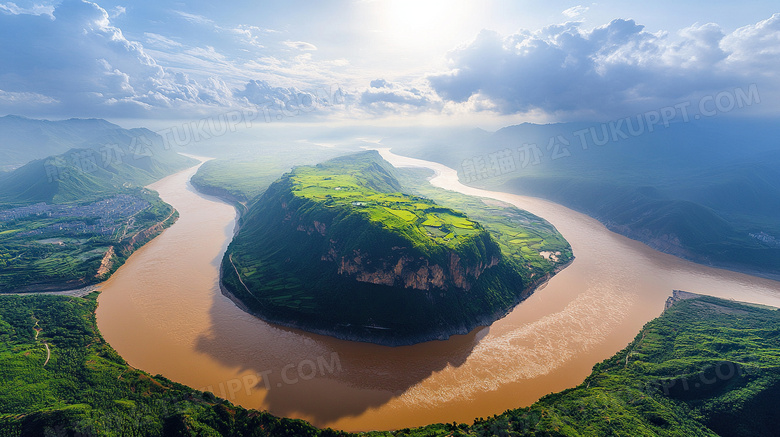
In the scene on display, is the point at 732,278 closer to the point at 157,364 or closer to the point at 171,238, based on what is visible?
the point at 157,364

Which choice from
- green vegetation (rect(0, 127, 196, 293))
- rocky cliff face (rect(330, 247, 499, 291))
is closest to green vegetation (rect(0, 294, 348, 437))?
green vegetation (rect(0, 127, 196, 293))

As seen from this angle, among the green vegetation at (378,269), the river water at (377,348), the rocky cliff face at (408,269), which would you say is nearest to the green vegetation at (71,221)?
the river water at (377,348)

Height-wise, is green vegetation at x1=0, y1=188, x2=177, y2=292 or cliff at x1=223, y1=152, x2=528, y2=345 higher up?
cliff at x1=223, y1=152, x2=528, y2=345

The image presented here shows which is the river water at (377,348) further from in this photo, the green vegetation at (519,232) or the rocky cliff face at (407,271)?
the rocky cliff face at (407,271)

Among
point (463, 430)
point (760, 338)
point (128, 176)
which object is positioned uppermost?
point (760, 338)

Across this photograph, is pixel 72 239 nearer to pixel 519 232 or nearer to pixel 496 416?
pixel 496 416

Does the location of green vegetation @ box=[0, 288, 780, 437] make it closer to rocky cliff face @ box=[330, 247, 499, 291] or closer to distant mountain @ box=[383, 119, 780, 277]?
rocky cliff face @ box=[330, 247, 499, 291]

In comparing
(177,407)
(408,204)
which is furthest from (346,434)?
(408,204)

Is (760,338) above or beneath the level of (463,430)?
above
